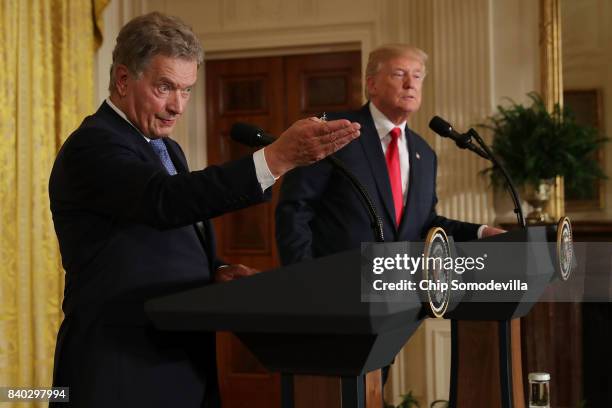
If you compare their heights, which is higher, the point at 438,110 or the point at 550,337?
the point at 438,110

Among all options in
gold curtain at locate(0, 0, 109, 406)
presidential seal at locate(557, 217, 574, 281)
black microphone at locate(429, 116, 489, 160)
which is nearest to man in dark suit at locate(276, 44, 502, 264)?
black microphone at locate(429, 116, 489, 160)

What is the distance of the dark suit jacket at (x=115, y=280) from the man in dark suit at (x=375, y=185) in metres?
1.18

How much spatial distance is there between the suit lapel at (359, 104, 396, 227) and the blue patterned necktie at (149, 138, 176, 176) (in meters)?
1.20

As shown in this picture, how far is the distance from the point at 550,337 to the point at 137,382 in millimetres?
3411

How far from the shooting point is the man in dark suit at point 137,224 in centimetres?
144

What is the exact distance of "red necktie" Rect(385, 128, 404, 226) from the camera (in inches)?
118

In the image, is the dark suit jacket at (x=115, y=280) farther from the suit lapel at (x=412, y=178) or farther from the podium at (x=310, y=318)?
the suit lapel at (x=412, y=178)

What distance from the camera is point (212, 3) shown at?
5.43m

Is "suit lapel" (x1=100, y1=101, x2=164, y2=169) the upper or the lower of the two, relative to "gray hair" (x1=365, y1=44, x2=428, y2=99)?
lower

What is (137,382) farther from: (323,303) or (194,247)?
(323,303)

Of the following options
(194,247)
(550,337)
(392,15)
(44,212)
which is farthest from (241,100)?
(194,247)

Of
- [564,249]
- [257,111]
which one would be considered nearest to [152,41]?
[564,249]

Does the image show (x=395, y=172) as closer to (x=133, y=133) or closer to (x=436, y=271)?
(x=133, y=133)

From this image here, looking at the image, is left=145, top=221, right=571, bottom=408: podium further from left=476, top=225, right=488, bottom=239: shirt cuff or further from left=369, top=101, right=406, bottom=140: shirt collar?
left=369, top=101, right=406, bottom=140: shirt collar
